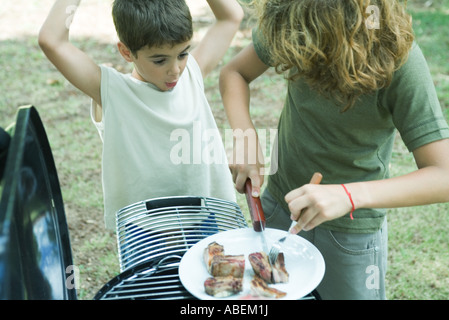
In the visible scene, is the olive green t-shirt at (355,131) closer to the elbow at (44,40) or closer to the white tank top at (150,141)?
the white tank top at (150,141)

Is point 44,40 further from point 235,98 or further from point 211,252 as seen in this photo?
point 211,252

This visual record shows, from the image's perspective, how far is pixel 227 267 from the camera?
1.31 meters

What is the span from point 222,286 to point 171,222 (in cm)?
51

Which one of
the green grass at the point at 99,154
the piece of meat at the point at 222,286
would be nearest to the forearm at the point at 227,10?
the piece of meat at the point at 222,286

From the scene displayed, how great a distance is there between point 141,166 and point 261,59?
0.60m

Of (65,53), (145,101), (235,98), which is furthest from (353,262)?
(65,53)

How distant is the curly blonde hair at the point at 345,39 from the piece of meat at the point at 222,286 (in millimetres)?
624

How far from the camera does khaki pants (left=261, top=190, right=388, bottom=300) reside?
66.1 inches

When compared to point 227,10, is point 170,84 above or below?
below

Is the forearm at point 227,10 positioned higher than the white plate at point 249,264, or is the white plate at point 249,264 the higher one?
the forearm at point 227,10

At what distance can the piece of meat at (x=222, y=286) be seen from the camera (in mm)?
1235

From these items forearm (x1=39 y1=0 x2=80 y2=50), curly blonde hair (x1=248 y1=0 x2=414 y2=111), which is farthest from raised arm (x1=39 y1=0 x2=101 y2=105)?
curly blonde hair (x1=248 y1=0 x2=414 y2=111)

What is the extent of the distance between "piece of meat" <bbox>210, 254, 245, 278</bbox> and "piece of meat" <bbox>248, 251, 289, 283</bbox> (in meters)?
0.04

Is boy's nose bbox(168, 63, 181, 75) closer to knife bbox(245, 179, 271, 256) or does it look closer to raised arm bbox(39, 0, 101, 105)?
raised arm bbox(39, 0, 101, 105)
